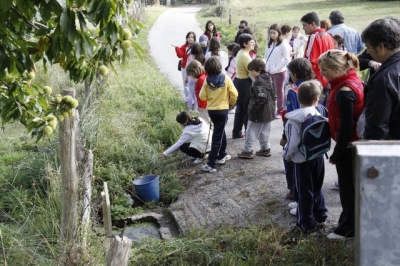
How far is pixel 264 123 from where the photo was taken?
6586 mm

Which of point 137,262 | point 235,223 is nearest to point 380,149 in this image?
point 137,262

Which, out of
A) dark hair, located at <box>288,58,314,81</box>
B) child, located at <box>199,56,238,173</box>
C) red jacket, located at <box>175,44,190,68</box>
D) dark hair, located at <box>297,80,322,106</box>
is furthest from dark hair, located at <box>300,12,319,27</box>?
red jacket, located at <box>175,44,190,68</box>

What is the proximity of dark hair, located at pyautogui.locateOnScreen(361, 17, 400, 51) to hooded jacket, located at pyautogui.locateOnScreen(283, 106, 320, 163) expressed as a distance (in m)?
0.94

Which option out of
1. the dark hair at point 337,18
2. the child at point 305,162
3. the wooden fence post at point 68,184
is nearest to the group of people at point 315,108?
the child at point 305,162

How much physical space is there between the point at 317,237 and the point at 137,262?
166cm

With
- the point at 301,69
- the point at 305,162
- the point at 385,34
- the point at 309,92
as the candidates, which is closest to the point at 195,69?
the point at 301,69

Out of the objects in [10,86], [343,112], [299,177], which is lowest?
[299,177]

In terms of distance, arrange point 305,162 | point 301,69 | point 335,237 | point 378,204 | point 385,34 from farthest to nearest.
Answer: point 301,69, point 305,162, point 335,237, point 385,34, point 378,204

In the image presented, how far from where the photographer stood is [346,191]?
4.23 meters

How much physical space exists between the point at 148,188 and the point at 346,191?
120 inches

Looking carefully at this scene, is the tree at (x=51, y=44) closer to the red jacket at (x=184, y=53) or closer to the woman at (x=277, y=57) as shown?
the woman at (x=277, y=57)

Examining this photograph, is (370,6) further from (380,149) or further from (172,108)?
(380,149)

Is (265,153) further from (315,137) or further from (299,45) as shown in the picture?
(299,45)

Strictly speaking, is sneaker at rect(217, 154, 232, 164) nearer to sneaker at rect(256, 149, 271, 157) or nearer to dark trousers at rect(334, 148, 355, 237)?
sneaker at rect(256, 149, 271, 157)
